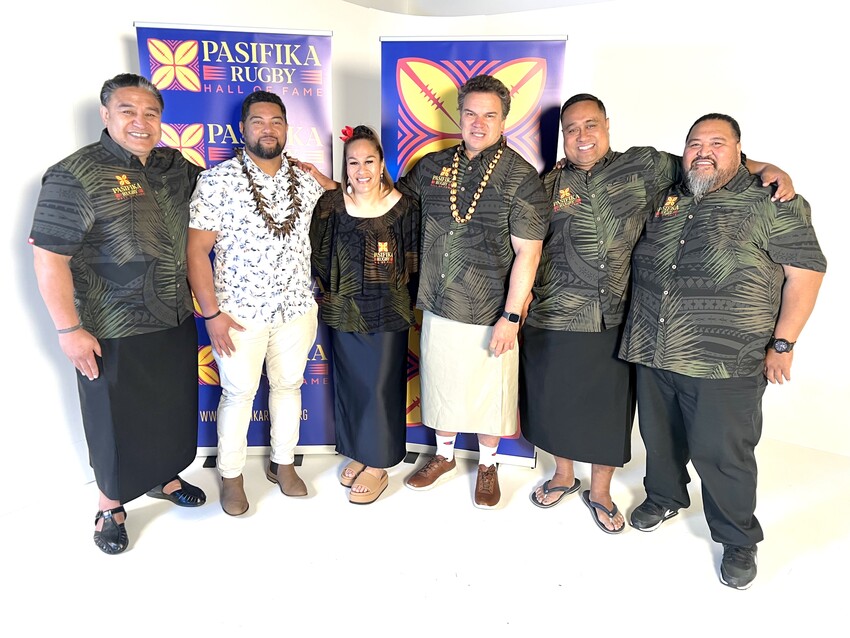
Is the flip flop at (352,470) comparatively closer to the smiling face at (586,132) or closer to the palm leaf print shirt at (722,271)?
the palm leaf print shirt at (722,271)

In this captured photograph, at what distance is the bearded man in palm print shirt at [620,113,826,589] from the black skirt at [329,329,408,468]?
1.07m

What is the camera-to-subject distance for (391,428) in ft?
9.85

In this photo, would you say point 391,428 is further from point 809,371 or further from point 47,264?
point 809,371

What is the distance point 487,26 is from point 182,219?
8.45 feet

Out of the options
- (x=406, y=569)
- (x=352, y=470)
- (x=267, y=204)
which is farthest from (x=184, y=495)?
→ (x=267, y=204)

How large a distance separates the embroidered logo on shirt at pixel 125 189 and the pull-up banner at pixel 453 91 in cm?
127

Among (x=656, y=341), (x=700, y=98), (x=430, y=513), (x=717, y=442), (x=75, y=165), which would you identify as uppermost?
(x=700, y=98)

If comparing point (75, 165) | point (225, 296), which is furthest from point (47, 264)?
point (225, 296)

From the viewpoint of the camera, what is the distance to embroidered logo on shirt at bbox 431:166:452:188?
2.71 metres

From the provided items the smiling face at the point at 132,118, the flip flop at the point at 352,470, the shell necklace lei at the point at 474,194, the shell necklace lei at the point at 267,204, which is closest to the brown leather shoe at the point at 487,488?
the flip flop at the point at 352,470

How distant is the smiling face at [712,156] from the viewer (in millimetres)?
2275

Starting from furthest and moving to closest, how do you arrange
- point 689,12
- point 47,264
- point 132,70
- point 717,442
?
point 689,12, point 132,70, point 717,442, point 47,264

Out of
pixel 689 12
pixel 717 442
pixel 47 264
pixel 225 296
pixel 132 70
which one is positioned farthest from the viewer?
pixel 689 12

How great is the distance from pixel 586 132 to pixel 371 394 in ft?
4.97
